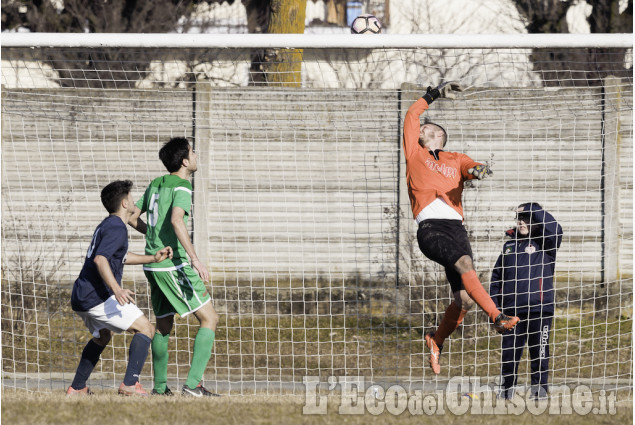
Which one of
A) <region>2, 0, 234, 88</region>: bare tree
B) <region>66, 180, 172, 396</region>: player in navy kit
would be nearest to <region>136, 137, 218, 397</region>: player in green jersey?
<region>66, 180, 172, 396</region>: player in navy kit

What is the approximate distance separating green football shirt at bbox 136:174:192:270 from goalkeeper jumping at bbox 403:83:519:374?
1784 millimetres

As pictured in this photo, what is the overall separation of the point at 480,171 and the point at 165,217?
8.03ft

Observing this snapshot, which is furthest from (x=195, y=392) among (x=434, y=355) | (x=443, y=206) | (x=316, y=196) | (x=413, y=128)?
(x=316, y=196)

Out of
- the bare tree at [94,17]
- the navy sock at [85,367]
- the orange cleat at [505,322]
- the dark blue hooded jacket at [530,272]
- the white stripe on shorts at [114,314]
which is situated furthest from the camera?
the bare tree at [94,17]

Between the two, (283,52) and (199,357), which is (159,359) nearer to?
(199,357)

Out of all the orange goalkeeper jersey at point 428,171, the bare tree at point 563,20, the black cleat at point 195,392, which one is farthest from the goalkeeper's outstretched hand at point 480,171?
the bare tree at point 563,20

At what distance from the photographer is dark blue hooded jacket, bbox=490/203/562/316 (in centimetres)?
749

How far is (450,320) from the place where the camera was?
7.11 m

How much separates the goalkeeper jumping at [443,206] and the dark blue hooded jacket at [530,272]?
688 mm

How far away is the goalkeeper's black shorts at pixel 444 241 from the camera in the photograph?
263 inches

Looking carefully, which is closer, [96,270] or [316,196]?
[96,270]

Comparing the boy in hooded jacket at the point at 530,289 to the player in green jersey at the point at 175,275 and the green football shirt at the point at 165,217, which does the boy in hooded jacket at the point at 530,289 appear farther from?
the green football shirt at the point at 165,217

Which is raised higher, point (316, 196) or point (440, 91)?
point (440, 91)

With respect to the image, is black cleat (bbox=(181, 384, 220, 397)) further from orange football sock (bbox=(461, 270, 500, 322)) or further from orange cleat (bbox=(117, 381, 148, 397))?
orange football sock (bbox=(461, 270, 500, 322))
